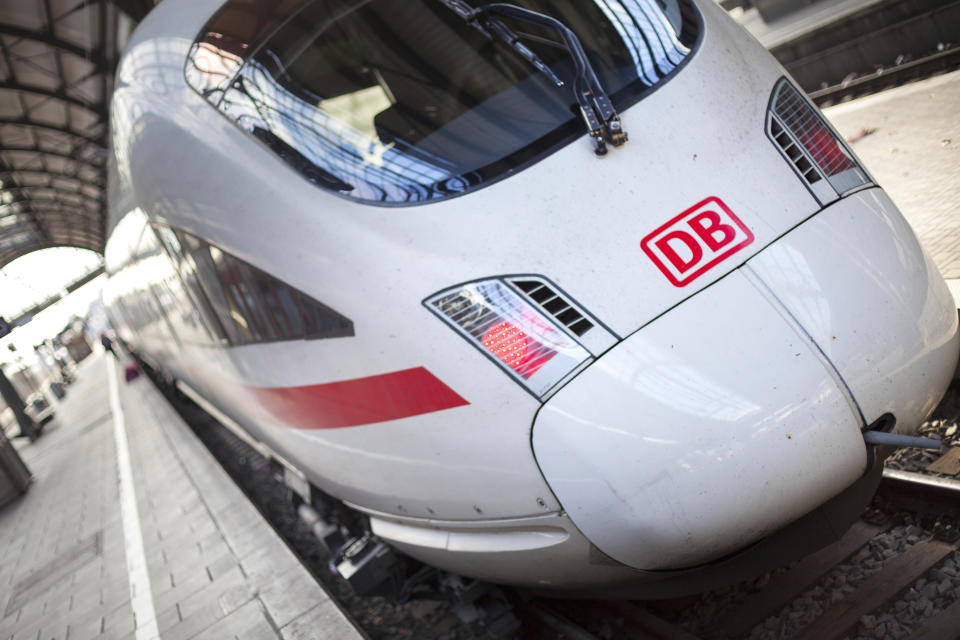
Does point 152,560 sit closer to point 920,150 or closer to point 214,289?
point 214,289

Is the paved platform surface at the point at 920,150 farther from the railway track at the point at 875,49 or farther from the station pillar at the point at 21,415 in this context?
the station pillar at the point at 21,415

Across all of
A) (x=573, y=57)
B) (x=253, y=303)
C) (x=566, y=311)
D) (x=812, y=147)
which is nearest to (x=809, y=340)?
(x=566, y=311)

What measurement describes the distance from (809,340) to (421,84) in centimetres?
160

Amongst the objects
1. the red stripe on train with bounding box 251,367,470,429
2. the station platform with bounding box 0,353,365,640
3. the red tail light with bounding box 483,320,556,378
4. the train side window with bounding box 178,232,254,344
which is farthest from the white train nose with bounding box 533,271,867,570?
the station platform with bounding box 0,353,365,640

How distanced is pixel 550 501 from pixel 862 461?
927 mm

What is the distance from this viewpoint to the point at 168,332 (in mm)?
5680

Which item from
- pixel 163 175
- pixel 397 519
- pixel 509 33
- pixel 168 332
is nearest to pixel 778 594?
pixel 397 519

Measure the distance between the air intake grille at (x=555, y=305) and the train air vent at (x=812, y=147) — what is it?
91 centimetres

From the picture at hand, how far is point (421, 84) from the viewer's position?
2893mm

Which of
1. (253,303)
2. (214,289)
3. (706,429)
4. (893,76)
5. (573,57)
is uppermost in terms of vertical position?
(573,57)

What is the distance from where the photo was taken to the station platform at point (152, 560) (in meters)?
4.45

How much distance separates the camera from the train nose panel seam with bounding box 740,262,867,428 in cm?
225

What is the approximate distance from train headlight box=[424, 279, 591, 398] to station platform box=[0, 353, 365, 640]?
6.19ft

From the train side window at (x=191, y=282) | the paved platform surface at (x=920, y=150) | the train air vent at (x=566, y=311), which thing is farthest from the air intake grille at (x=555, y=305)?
the paved platform surface at (x=920, y=150)
